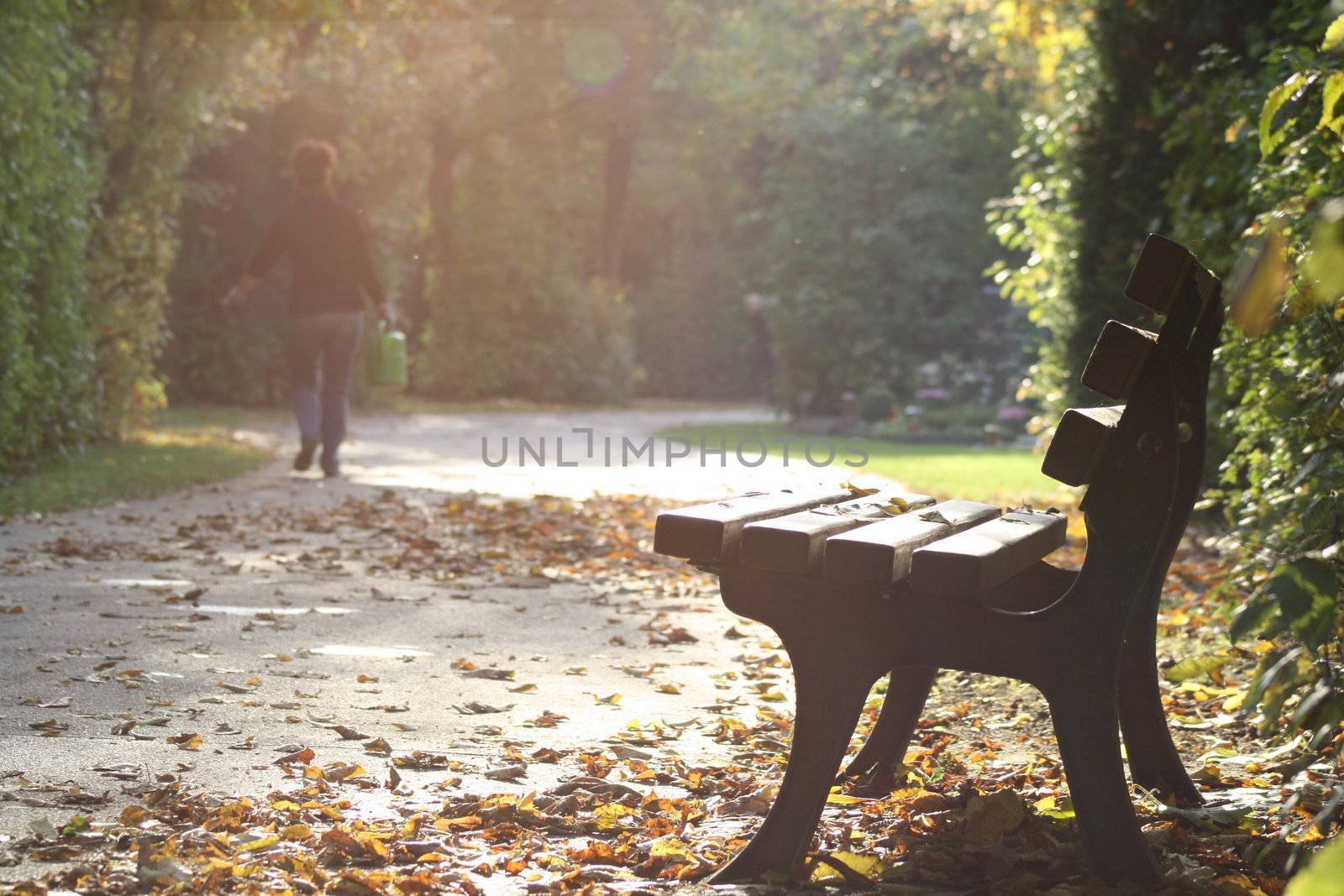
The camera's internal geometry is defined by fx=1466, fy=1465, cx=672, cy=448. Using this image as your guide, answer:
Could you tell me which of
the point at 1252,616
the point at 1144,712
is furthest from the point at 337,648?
the point at 1252,616

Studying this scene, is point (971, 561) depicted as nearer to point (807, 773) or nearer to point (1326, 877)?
point (807, 773)

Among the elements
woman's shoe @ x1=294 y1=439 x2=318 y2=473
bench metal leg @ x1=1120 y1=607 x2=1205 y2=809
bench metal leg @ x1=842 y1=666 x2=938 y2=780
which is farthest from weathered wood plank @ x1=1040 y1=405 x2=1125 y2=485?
woman's shoe @ x1=294 y1=439 x2=318 y2=473

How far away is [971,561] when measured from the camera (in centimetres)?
283

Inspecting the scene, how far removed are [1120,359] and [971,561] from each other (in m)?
0.56

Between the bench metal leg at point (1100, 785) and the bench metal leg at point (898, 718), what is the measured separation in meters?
0.79

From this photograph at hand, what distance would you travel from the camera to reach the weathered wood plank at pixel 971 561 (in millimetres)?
2836

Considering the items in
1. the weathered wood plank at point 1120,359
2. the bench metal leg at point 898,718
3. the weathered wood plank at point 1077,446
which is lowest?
the bench metal leg at point 898,718

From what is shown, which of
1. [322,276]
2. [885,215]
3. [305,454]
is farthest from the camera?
[885,215]

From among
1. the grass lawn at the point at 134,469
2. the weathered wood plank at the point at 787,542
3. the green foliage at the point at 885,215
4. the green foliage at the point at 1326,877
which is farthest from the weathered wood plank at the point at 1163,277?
the green foliage at the point at 885,215

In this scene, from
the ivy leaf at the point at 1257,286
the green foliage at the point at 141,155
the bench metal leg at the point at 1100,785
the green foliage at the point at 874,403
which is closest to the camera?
the ivy leaf at the point at 1257,286

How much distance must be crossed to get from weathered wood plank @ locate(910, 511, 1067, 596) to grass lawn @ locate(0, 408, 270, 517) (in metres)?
6.66

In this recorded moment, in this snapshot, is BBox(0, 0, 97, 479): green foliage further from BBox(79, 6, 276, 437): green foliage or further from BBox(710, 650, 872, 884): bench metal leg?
BBox(710, 650, 872, 884): bench metal leg

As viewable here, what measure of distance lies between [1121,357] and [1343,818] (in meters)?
1.24

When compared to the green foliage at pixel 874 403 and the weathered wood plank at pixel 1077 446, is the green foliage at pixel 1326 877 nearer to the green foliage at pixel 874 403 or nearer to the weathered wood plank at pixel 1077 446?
the weathered wood plank at pixel 1077 446
